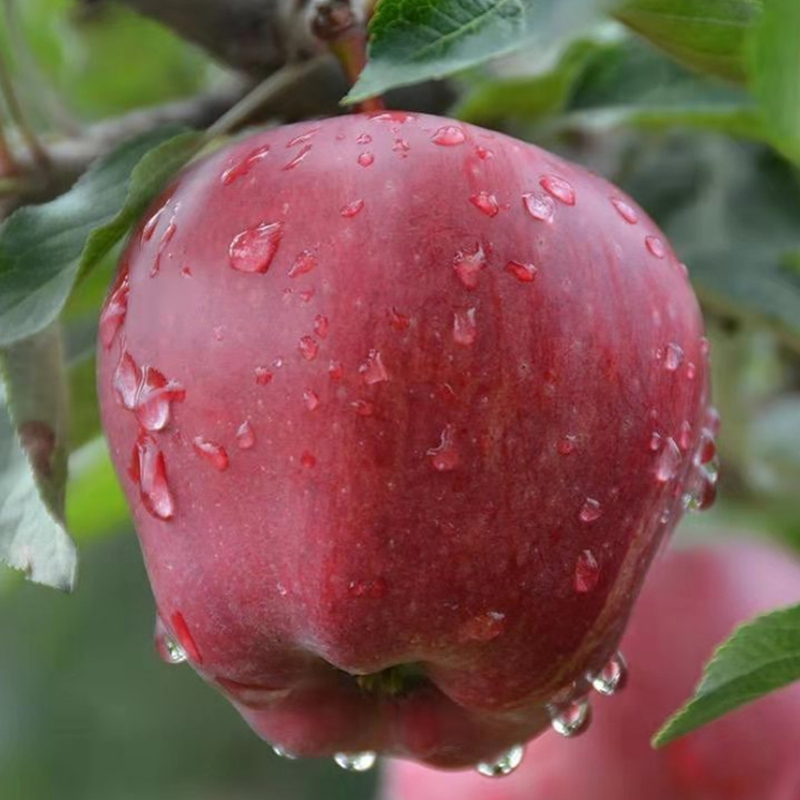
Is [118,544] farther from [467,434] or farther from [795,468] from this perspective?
[467,434]

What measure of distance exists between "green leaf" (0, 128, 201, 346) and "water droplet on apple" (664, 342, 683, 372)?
233 mm

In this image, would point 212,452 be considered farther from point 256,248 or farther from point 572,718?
point 572,718

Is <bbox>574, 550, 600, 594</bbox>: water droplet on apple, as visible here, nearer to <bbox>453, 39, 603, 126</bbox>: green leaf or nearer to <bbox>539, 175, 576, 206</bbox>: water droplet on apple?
<bbox>539, 175, 576, 206</bbox>: water droplet on apple

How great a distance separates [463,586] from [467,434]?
0.19 feet

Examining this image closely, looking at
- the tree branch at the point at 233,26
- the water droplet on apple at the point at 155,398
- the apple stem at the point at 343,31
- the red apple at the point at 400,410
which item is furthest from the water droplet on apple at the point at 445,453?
the tree branch at the point at 233,26

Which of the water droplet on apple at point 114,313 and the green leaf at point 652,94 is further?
the green leaf at point 652,94

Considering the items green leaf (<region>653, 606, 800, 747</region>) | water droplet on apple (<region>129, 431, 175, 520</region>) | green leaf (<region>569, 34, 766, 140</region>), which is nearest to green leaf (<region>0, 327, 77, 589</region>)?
water droplet on apple (<region>129, 431, 175, 520</region>)

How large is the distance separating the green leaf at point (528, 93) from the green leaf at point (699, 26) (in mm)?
166

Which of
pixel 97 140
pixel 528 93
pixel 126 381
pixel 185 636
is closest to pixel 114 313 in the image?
pixel 126 381

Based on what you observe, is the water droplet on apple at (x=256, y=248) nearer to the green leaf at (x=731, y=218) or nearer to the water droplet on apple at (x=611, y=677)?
the water droplet on apple at (x=611, y=677)

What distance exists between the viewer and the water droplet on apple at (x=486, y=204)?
565 mm

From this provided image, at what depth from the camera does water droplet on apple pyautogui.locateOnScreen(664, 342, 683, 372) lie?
0.59 metres

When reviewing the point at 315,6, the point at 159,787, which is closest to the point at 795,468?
the point at 315,6

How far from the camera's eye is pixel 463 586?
1.79ft
